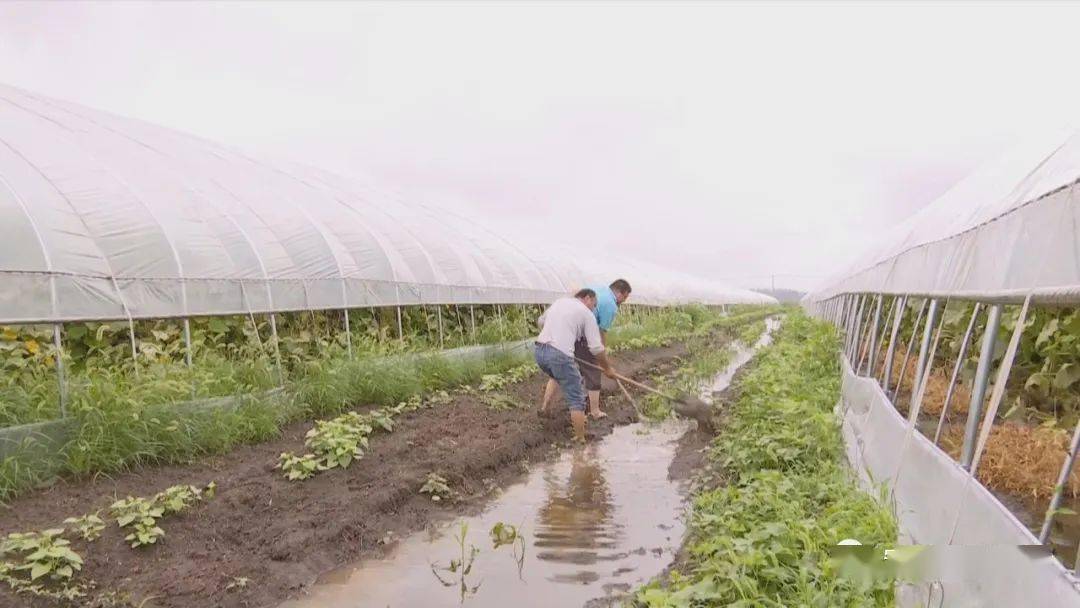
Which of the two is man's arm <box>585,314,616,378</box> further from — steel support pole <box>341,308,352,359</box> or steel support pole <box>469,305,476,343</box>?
steel support pole <box>469,305,476,343</box>

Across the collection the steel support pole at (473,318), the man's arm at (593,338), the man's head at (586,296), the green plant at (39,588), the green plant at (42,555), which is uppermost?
the man's head at (586,296)

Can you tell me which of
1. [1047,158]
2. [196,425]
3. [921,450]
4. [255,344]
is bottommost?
[196,425]

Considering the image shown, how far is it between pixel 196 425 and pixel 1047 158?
590 centimetres

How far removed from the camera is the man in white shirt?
7543 mm

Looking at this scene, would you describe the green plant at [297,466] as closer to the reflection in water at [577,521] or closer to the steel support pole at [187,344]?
the steel support pole at [187,344]

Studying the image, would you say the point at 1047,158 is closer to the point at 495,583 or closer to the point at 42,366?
the point at 495,583

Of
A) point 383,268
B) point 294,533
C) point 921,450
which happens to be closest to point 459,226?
point 383,268

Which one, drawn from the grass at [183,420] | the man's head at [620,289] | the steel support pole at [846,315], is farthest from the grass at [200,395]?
the steel support pole at [846,315]

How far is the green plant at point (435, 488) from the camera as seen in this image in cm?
544

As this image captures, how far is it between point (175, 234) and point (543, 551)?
4.70 meters

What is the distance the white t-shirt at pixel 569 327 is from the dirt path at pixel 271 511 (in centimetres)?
108

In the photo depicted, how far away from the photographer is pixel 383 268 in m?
9.73

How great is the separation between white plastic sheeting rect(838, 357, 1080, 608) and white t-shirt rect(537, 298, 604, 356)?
309 centimetres

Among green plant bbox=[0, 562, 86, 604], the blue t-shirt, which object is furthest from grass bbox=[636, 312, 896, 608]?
green plant bbox=[0, 562, 86, 604]
